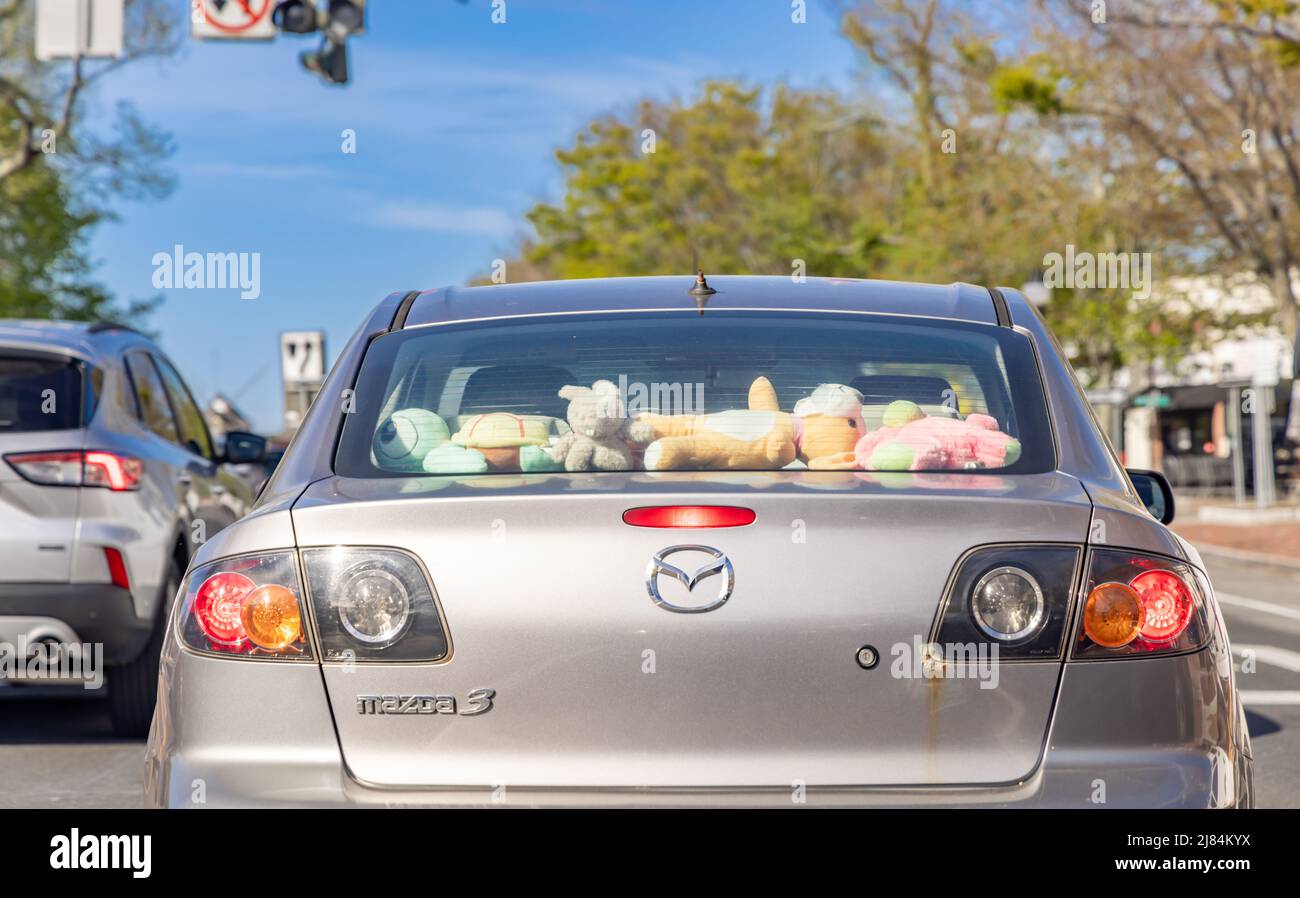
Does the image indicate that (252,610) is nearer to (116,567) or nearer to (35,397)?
(116,567)

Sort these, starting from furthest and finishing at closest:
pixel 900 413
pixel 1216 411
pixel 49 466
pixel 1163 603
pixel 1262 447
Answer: pixel 1216 411
pixel 1262 447
pixel 49 466
pixel 900 413
pixel 1163 603

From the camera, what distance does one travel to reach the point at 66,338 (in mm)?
7223

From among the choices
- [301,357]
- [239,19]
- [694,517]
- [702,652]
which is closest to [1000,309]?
[694,517]

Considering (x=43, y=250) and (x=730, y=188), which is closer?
(x=43, y=250)

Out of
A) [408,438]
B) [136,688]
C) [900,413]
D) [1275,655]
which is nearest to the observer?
[408,438]

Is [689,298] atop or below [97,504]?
atop

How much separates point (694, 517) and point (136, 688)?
15.8 ft

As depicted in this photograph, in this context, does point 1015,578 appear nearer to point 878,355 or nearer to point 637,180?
point 878,355

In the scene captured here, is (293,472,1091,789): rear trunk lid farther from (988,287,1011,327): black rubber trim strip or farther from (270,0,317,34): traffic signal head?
(270,0,317,34): traffic signal head

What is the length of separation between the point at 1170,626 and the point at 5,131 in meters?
35.2

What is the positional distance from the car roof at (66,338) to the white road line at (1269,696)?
5441 mm

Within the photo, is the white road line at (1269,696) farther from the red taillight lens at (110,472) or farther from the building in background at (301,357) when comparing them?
the building in background at (301,357)

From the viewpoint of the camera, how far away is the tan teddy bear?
3357mm
